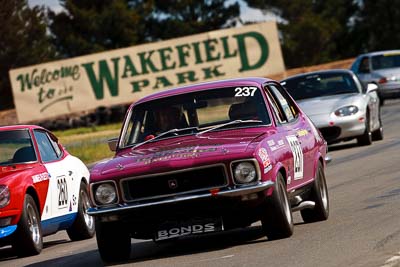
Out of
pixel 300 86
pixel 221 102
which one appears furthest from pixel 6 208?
pixel 300 86

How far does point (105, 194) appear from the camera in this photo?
10.0 m

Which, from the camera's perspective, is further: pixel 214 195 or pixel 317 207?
pixel 317 207

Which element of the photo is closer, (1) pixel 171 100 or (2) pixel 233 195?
(2) pixel 233 195

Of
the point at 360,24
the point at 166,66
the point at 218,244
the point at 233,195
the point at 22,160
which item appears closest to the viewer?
the point at 233,195

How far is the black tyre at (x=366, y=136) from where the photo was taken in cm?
2231

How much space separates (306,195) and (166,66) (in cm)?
4141

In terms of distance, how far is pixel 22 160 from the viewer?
43.6 feet

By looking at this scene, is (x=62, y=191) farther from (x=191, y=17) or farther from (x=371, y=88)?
(x=191, y=17)

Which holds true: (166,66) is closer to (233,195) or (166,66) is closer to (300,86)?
(300,86)

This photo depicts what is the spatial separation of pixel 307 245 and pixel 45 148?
4848mm

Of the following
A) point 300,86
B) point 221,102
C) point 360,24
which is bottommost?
point 360,24

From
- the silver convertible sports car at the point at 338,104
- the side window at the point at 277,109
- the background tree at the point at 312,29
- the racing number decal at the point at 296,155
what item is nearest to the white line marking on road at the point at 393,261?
the racing number decal at the point at 296,155

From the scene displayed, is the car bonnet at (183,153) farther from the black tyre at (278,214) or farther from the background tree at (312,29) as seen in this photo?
the background tree at (312,29)

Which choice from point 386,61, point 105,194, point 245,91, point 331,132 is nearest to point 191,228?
point 105,194
